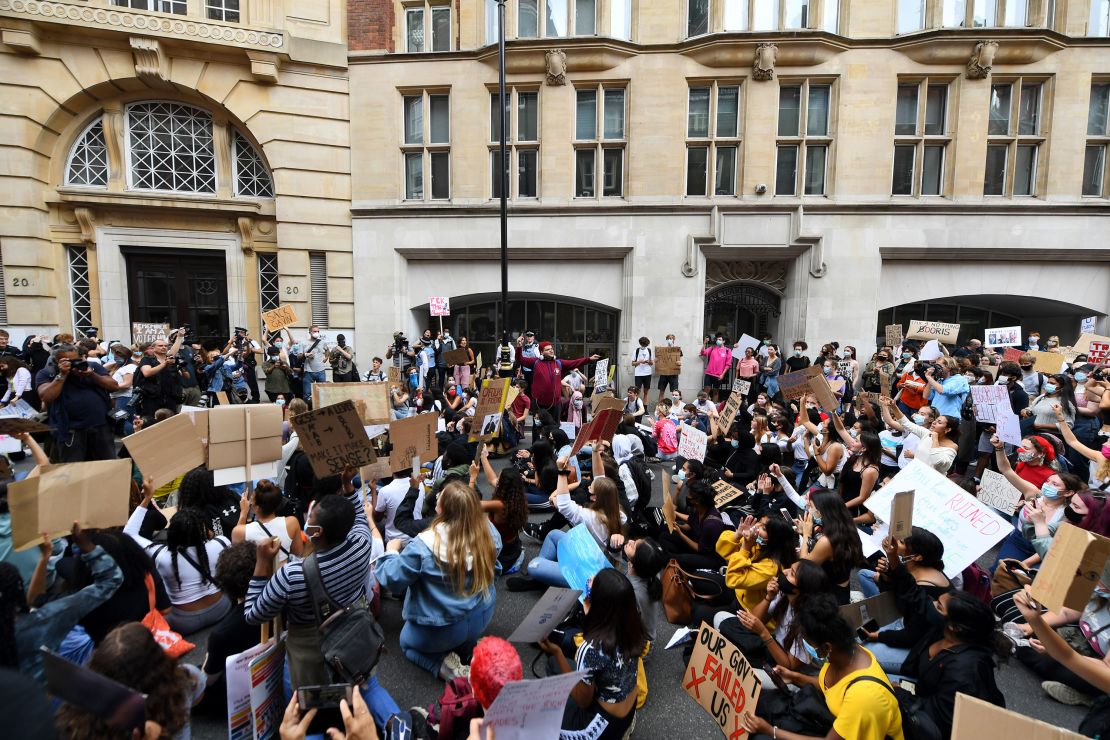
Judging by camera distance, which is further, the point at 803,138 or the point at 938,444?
the point at 803,138

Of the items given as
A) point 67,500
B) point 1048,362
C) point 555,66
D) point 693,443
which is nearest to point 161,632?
point 67,500

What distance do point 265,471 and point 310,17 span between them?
1374cm

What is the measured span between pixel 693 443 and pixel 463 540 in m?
4.18

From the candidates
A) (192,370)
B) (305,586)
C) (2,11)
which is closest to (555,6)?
(192,370)

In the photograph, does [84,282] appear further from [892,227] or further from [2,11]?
[892,227]

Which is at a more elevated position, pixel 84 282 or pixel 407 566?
pixel 84 282

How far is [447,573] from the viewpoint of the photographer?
314 centimetres

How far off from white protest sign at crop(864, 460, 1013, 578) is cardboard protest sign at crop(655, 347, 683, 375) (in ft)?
28.3

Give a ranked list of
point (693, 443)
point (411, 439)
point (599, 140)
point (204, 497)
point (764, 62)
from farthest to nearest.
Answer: point (599, 140)
point (764, 62)
point (693, 443)
point (411, 439)
point (204, 497)

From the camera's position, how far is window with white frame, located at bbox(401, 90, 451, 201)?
14227 mm

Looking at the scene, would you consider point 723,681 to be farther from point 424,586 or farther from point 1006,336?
point 1006,336

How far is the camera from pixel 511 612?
4500 mm

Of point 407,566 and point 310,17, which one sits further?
point 310,17

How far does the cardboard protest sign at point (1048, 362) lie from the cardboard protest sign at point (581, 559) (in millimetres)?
8949
